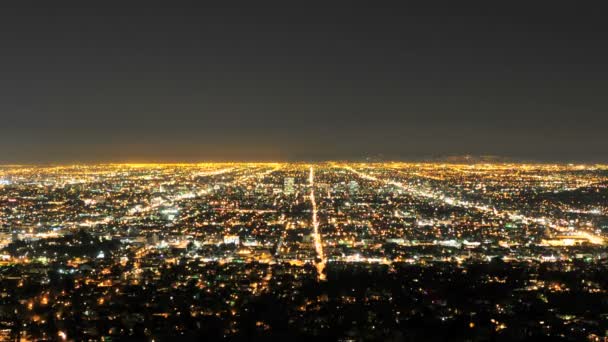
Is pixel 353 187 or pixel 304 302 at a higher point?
pixel 353 187

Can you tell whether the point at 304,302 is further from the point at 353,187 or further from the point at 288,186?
the point at 288,186

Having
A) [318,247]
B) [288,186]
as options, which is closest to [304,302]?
[318,247]

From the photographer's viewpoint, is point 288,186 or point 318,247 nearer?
point 318,247

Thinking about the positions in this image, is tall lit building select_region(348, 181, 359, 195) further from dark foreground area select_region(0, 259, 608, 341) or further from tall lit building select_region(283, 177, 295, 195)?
dark foreground area select_region(0, 259, 608, 341)

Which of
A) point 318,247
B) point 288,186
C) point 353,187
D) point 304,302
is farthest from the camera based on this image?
point 288,186

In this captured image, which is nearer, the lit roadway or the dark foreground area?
the dark foreground area

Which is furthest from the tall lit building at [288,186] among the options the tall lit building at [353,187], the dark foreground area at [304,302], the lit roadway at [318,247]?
the dark foreground area at [304,302]

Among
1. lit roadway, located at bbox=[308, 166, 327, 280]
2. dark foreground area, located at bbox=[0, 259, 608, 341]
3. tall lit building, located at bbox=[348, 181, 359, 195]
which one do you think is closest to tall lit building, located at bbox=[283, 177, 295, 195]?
tall lit building, located at bbox=[348, 181, 359, 195]

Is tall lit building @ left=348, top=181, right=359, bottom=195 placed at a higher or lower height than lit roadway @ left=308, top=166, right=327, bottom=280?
higher

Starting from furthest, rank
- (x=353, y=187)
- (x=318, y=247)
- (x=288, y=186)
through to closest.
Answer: (x=288, y=186), (x=353, y=187), (x=318, y=247)

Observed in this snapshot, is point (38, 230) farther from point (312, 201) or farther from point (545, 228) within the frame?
point (545, 228)

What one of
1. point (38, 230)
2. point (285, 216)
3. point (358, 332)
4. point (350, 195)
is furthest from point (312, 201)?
point (358, 332)
